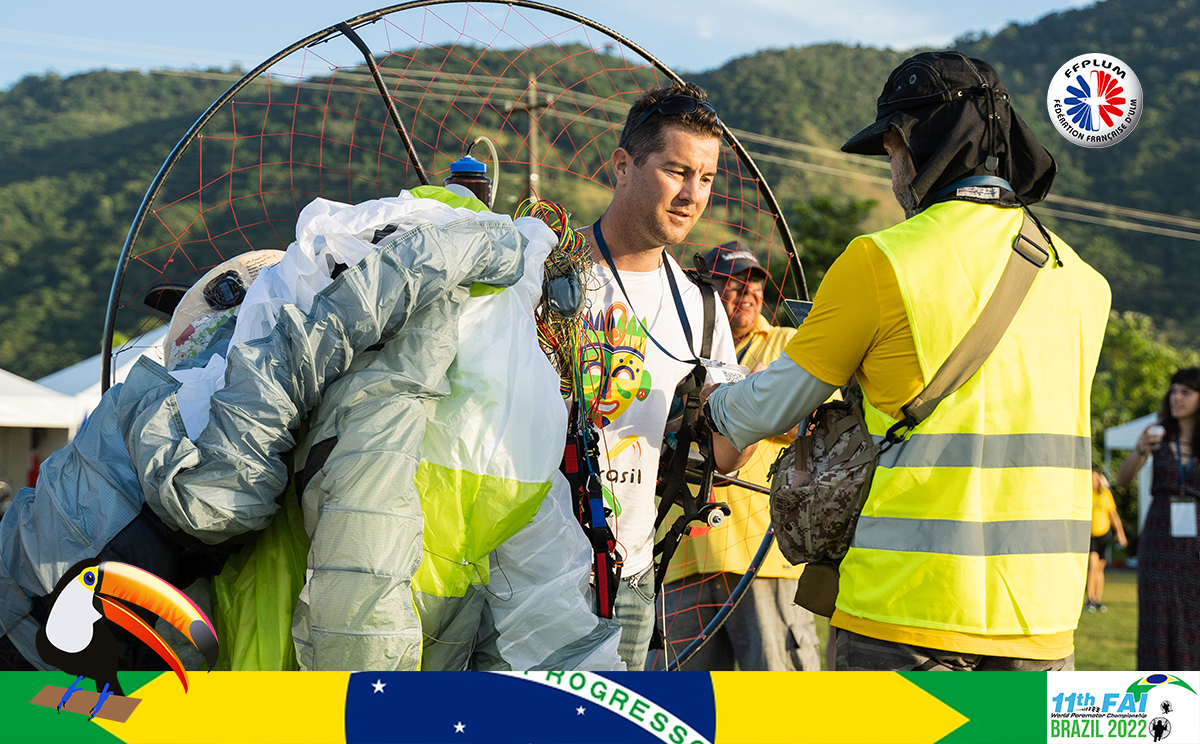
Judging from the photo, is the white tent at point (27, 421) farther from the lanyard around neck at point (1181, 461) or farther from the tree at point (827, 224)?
the tree at point (827, 224)

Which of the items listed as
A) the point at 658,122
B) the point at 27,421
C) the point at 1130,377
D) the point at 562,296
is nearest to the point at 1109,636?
the point at 658,122

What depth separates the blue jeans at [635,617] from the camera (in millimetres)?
2580

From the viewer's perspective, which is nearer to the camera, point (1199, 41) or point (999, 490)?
point (999, 490)

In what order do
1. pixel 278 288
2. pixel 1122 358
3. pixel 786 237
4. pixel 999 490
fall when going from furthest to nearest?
pixel 1122 358 → pixel 786 237 → pixel 278 288 → pixel 999 490

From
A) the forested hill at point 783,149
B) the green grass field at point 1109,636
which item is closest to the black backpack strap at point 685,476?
the green grass field at point 1109,636

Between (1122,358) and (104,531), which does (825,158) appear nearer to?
(1122,358)

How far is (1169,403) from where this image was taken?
4.81 metres

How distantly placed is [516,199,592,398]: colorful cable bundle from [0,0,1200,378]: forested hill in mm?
19123

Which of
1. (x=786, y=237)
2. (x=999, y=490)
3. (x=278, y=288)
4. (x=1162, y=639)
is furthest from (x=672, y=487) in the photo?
(x=1162, y=639)

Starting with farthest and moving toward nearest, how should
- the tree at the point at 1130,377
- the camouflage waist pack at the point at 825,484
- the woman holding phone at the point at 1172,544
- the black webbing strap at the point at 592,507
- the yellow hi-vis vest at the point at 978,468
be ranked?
the tree at the point at 1130,377, the woman holding phone at the point at 1172,544, the black webbing strap at the point at 592,507, the camouflage waist pack at the point at 825,484, the yellow hi-vis vest at the point at 978,468

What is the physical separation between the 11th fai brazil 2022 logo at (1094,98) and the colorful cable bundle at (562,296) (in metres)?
1.33

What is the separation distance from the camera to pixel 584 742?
135 centimetres

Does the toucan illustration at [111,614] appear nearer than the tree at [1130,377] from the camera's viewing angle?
Yes

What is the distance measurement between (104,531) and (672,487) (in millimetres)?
1610
